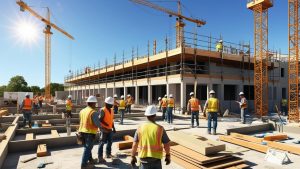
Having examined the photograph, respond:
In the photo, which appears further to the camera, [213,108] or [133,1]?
[133,1]

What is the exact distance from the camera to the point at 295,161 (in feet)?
20.6

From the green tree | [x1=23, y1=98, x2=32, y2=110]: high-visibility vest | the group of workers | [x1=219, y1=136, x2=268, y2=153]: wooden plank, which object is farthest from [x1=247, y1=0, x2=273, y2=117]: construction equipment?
the green tree

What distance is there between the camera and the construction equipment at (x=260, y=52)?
1008 inches

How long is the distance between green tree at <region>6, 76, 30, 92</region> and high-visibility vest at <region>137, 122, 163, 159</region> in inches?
3818

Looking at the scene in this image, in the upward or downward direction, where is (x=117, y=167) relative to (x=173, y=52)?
downward

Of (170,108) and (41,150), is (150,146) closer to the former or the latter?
(41,150)

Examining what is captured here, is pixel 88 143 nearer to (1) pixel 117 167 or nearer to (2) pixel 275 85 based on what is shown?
(1) pixel 117 167

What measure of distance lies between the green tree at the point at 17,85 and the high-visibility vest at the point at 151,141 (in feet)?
318

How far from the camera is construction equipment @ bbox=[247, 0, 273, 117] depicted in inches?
1008

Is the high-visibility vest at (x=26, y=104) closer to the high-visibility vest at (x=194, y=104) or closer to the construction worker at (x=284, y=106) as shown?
the high-visibility vest at (x=194, y=104)

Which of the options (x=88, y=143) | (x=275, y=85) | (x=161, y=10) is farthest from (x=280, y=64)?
(x=88, y=143)

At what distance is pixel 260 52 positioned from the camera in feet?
85.4

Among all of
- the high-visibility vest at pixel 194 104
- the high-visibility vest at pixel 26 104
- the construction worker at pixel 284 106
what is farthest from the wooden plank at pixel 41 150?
the construction worker at pixel 284 106

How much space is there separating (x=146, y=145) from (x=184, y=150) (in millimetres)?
2832
